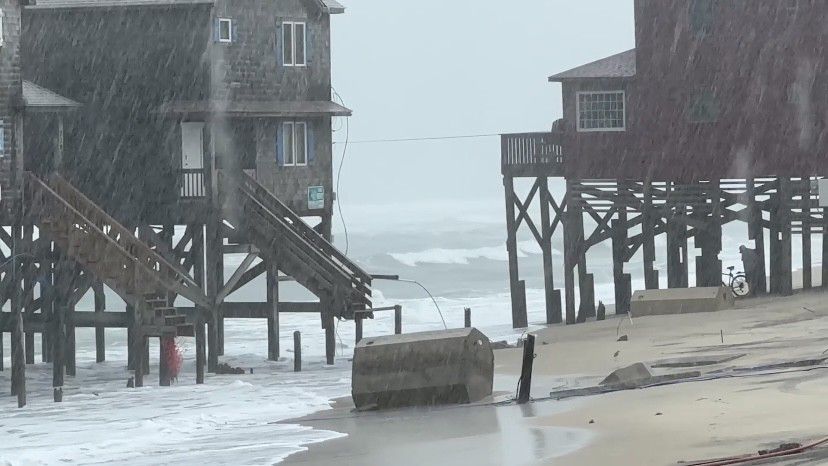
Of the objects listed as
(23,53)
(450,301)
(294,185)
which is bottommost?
(450,301)

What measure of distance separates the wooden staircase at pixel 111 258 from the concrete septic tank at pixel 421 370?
1031 centimetres

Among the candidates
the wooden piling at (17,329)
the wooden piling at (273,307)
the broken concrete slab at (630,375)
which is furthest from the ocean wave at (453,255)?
the broken concrete slab at (630,375)

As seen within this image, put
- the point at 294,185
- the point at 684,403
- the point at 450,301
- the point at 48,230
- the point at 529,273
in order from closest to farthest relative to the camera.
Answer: the point at 684,403
the point at 48,230
the point at 294,185
the point at 450,301
the point at 529,273

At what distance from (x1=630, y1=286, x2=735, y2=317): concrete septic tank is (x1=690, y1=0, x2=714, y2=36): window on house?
321 inches

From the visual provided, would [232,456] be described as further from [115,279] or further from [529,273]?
[529,273]

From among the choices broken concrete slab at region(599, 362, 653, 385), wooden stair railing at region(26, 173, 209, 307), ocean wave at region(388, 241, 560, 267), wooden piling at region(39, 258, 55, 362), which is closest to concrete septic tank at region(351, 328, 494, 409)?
broken concrete slab at region(599, 362, 653, 385)

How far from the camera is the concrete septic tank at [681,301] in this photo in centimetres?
3388

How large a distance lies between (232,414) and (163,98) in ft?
40.6

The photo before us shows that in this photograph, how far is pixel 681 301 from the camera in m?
33.9

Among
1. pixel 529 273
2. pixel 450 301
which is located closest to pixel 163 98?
pixel 450 301

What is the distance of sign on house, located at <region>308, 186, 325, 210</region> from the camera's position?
39375 millimetres

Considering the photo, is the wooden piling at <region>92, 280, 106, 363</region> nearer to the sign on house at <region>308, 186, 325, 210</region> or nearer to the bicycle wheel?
the sign on house at <region>308, 186, 325, 210</region>

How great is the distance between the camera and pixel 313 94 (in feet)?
129

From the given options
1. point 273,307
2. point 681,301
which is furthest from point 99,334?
point 681,301
